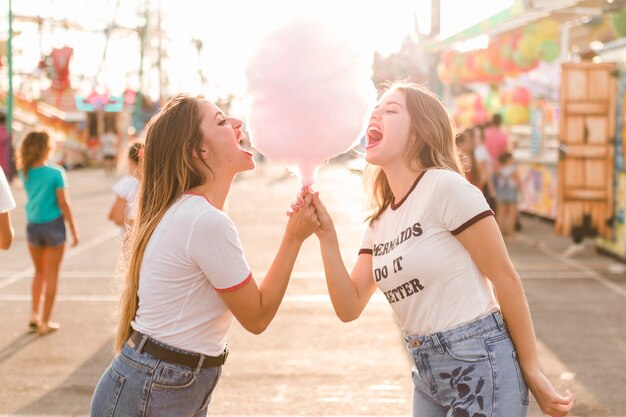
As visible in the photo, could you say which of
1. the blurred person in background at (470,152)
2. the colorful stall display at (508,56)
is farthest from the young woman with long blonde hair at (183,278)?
the colorful stall display at (508,56)

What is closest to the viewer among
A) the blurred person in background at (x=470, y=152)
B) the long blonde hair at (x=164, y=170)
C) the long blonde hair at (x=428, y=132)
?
the long blonde hair at (x=164, y=170)

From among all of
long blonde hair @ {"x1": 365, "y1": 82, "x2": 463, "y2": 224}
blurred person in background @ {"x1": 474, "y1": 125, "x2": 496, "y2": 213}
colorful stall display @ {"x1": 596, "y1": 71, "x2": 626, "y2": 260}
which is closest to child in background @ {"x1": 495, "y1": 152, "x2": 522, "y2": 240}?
blurred person in background @ {"x1": 474, "y1": 125, "x2": 496, "y2": 213}

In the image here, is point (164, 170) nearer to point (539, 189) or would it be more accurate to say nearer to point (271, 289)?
point (271, 289)

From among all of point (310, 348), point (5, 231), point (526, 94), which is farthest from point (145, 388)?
point (526, 94)

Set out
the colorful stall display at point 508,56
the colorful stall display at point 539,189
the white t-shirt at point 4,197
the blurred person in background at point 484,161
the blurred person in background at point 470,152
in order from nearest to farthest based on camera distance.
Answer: the white t-shirt at point 4,197
the blurred person in background at point 470,152
the blurred person in background at point 484,161
the colorful stall display at point 508,56
the colorful stall display at point 539,189

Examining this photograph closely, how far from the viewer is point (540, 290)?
30.5 feet

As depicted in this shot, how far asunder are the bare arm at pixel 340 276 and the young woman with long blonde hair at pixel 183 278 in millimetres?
188

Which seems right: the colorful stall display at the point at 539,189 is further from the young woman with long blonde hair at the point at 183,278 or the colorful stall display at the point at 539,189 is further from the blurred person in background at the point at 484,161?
the young woman with long blonde hair at the point at 183,278

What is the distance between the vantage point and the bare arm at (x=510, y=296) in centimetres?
269

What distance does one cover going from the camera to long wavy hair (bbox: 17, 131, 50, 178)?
7.27 m

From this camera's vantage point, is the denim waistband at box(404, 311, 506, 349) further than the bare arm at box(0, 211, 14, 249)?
No

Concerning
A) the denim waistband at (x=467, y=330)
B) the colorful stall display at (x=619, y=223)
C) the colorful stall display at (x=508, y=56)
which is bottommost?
the colorful stall display at (x=619, y=223)

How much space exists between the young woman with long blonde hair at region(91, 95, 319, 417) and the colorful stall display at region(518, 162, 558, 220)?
13296 mm

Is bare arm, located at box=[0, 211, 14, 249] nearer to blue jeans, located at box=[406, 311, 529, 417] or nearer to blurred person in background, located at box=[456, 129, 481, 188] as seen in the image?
blue jeans, located at box=[406, 311, 529, 417]
